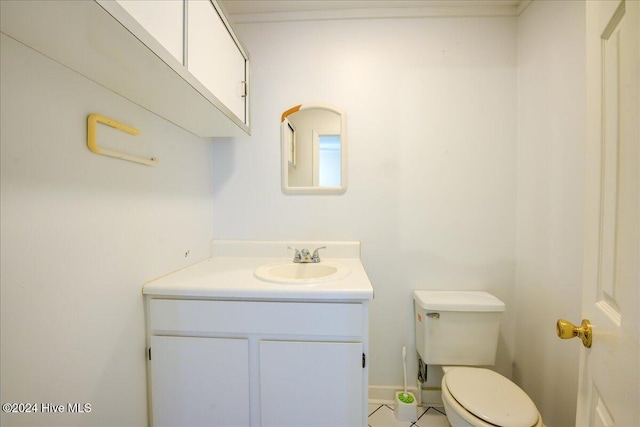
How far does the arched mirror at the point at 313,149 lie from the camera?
1430 mm

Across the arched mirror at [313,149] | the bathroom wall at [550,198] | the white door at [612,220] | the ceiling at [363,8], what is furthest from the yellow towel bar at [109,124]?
the bathroom wall at [550,198]

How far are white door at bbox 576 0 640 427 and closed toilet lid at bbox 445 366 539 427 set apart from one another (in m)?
0.37

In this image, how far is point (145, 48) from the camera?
0.61 m

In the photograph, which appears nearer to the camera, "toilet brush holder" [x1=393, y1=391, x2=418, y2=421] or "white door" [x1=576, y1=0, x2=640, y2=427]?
"white door" [x1=576, y1=0, x2=640, y2=427]

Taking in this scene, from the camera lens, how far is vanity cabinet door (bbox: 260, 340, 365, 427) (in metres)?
0.90

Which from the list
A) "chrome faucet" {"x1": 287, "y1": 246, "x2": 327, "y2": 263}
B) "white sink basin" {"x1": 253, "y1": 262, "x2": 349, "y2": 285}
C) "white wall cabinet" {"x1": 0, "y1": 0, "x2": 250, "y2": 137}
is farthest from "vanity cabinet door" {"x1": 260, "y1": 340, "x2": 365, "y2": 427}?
"white wall cabinet" {"x1": 0, "y1": 0, "x2": 250, "y2": 137}

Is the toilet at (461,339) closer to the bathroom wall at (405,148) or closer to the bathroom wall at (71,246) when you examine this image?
the bathroom wall at (405,148)

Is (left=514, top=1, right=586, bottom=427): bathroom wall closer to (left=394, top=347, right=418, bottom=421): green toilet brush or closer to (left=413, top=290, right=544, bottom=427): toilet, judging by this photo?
(left=413, top=290, right=544, bottom=427): toilet

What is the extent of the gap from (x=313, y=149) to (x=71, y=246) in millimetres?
1142

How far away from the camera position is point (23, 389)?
0.59 meters

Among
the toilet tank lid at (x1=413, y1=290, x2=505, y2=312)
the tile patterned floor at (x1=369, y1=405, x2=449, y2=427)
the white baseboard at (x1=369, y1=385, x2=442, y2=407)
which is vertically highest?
the toilet tank lid at (x1=413, y1=290, x2=505, y2=312)

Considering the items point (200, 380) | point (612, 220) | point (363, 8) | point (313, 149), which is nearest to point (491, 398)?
point (612, 220)

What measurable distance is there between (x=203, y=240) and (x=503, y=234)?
178 centimetres

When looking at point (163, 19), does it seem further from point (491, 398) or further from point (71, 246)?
point (491, 398)
